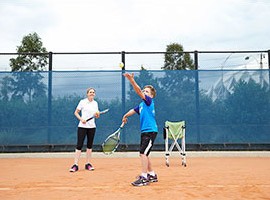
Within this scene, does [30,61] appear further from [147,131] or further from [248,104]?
[248,104]

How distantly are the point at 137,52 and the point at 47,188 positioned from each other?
17.0ft

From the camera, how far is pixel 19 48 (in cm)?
1691

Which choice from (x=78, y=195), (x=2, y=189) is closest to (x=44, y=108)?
(x=2, y=189)

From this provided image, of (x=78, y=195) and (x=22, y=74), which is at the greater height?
(x=22, y=74)

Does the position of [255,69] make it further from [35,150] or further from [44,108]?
[35,150]

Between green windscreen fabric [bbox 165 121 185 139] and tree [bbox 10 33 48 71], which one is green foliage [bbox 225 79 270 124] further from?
tree [bbox 10 33 48 71]

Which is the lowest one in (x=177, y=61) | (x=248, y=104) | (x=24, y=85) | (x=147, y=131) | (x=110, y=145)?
(x=110, y=145)

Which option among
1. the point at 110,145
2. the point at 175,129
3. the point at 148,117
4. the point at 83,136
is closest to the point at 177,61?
the point at 175,129

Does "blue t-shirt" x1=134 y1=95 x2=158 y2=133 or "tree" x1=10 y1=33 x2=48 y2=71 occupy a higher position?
"tree" x1=10 y1=33 x2=48 y2=71

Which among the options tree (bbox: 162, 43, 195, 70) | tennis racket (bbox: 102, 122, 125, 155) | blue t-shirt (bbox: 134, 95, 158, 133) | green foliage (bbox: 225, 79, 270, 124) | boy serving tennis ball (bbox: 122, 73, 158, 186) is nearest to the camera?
boy serving tennis ball (bbox: 122, 73, 158, 186)

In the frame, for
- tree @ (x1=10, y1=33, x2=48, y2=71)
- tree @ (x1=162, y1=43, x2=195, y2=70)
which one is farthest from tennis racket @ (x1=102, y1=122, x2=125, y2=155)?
tree @ (x1=10, y1=33, x2=48, y2=71)

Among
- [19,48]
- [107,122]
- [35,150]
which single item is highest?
[19,48]

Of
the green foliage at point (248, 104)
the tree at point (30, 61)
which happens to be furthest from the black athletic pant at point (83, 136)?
the green foliage at point (248, 104)

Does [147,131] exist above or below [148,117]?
below
